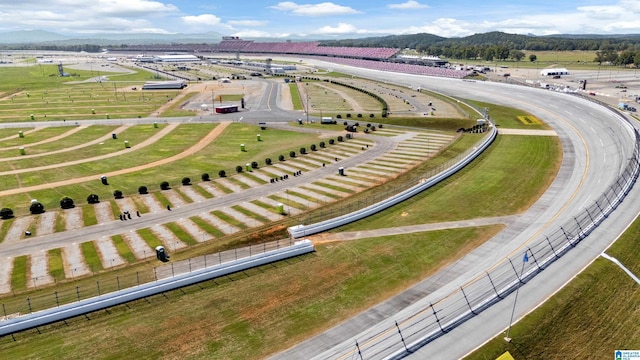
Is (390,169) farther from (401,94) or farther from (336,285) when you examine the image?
(401,94)

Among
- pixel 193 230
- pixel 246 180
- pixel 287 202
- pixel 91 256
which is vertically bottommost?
pixel 91 256

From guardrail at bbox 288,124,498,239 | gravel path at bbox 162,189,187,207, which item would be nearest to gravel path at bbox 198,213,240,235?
gravel path at bbox 162,189,187,207

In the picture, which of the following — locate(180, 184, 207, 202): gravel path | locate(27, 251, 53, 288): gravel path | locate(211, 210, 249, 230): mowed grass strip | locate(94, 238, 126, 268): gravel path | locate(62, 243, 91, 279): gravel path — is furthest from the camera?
locate(180, 184, 207, 202): gravel path

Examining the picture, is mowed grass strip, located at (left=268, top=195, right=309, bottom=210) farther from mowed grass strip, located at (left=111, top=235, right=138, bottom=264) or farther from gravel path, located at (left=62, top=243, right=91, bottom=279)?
gravel path, located at (left=62, top=243, right=91, bottom=279)

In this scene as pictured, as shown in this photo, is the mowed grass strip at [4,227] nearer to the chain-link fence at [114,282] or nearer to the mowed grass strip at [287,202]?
the chain-link fence at [114,282]

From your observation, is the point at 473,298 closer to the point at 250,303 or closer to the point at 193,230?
the point at 250,303

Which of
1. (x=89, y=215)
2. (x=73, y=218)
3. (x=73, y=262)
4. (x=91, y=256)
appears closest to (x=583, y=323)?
(x=91, y=256)
